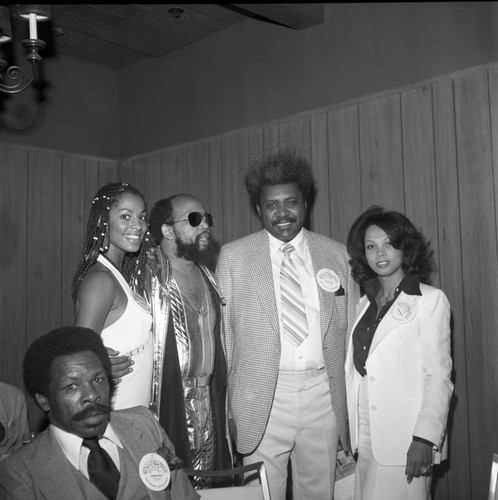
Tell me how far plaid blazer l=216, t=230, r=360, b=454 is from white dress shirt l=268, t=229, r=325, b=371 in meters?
0.03

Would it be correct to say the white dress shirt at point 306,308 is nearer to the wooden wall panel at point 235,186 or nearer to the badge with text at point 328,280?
the badge with text at point 328,280

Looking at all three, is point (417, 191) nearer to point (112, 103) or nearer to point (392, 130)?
point (392, 130)

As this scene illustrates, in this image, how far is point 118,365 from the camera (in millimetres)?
2588

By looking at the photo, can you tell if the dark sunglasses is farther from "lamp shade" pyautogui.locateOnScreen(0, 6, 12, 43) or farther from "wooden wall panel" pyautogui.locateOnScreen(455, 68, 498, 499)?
"wooden wall panel" pyautogui.locateOnScreen(455, 68, 498, 499)

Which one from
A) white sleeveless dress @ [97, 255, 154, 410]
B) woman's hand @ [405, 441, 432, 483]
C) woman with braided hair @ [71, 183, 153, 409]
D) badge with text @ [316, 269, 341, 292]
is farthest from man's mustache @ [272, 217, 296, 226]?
woman's hand @ [405, 441, 432, 483]

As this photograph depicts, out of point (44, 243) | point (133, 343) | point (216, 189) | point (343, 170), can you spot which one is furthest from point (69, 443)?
point (44, 243)

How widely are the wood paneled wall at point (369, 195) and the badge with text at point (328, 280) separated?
0.72 metres

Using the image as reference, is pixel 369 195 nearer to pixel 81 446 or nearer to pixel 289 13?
pixel 289 13

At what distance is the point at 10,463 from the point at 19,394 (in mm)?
1695

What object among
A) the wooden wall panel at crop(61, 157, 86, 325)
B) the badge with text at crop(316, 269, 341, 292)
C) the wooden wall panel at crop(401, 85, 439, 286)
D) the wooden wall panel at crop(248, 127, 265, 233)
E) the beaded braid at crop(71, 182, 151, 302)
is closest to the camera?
the beaded braid at crop(71, 182, 151, 302)

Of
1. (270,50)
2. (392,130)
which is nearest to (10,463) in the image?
(392,130)

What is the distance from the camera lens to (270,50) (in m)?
4.46

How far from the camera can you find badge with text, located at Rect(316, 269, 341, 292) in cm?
311

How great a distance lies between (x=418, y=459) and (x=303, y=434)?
1.90ft
